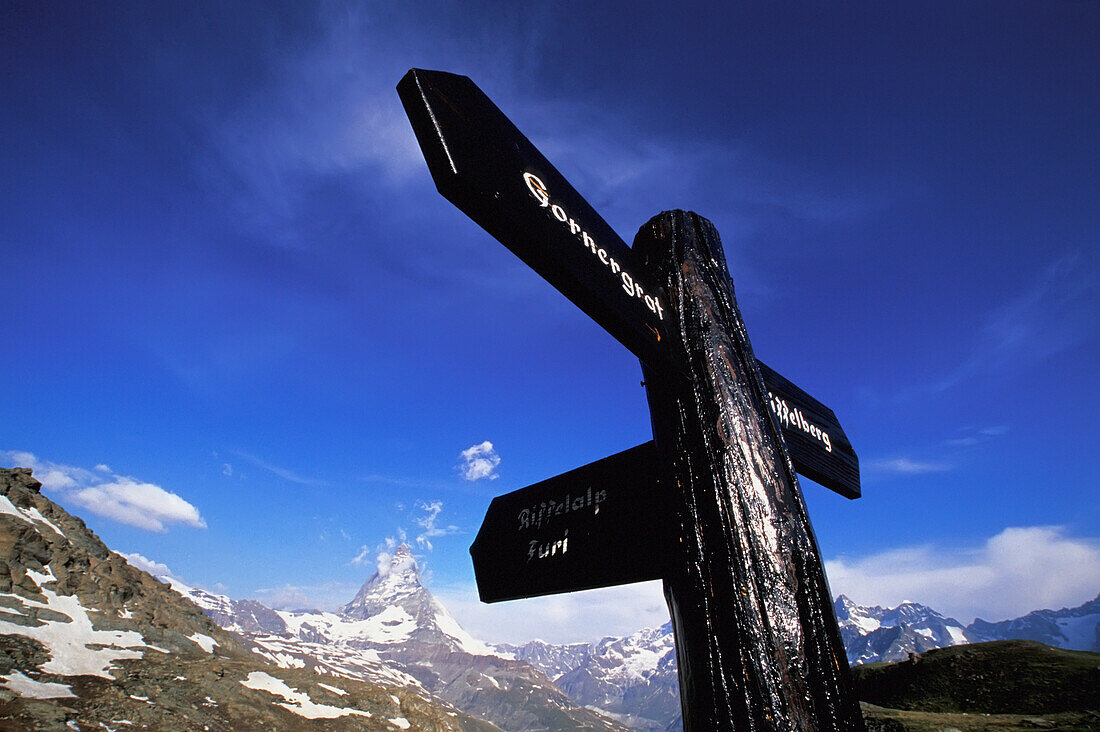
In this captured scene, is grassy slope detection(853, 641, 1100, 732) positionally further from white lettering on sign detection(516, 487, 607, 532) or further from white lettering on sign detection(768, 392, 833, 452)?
white lettering on sign detection(516, 487, 607, 532)

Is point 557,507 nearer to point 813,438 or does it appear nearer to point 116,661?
point 813,438

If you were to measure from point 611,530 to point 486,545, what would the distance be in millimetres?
895

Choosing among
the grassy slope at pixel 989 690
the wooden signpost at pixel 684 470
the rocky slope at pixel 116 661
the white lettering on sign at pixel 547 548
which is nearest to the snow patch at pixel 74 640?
the rocky slope at pixel 116 661

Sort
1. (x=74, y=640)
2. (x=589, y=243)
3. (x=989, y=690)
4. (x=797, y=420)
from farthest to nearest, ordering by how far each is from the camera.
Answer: (x=74, y=640) < (x=989, y=690) < (x=797, y=420) < (x=589, y=243)

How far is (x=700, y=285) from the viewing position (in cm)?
195

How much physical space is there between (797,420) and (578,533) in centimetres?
123

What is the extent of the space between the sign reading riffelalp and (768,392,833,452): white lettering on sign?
682mm

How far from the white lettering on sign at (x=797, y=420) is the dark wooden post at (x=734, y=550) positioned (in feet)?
1.64

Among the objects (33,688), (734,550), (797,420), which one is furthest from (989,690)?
(33,688)

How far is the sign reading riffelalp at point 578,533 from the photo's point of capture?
1.87 meters

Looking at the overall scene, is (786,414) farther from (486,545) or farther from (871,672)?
(871,672)

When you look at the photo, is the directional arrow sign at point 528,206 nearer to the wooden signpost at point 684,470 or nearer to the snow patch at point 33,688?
the wooden signpost at point 684,470

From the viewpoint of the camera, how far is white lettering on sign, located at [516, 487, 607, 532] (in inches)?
85.0

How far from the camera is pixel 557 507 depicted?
235 cm
